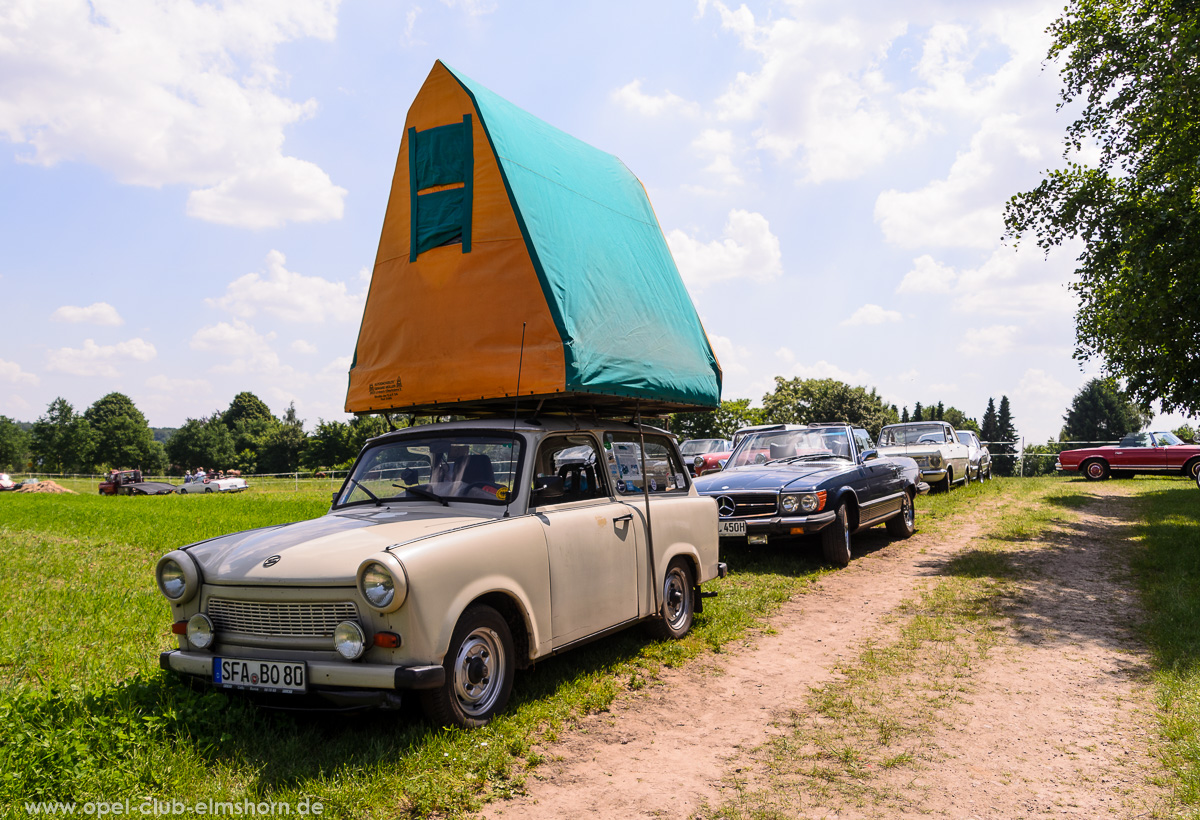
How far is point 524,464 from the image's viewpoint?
510 centimetres

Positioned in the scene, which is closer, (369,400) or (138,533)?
(369,400)

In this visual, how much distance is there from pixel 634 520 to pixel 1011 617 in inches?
156

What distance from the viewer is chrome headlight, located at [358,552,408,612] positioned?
3.83 metres

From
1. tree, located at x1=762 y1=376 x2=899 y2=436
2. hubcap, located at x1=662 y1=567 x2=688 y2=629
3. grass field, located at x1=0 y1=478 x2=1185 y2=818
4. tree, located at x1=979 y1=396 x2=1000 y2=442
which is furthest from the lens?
tree, located at x1=979 y1=396 x2=1000 y2=442

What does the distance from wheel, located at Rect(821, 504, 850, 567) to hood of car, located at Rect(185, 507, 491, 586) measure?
612cm

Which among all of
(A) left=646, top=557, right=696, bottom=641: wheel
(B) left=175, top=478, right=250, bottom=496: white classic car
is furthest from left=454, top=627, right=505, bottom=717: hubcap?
(B) left=175, top=478, right=250, bottom=496: white classic car

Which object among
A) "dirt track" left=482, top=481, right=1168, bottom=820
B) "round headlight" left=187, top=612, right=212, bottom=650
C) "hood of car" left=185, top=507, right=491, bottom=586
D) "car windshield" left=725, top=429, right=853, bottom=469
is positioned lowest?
"dirt track" left=482, top=481, right=1168, bottom=820

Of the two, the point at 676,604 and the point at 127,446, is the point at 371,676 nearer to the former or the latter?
the point at 676,604

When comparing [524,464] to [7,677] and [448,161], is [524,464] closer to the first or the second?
[448,161]

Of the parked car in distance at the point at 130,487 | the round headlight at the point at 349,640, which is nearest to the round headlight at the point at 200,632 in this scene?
the round headlight at the point at 349,640

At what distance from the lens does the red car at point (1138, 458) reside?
24.3m

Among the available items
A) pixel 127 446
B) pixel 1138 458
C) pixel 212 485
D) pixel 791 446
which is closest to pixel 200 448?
pixel 127 446

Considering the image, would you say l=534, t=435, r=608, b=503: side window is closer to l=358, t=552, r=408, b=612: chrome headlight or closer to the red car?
l=358, t=552, r=408, b=612: chrome headlight

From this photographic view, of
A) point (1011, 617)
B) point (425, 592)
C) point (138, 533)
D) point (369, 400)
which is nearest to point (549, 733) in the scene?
point (425, 592)
